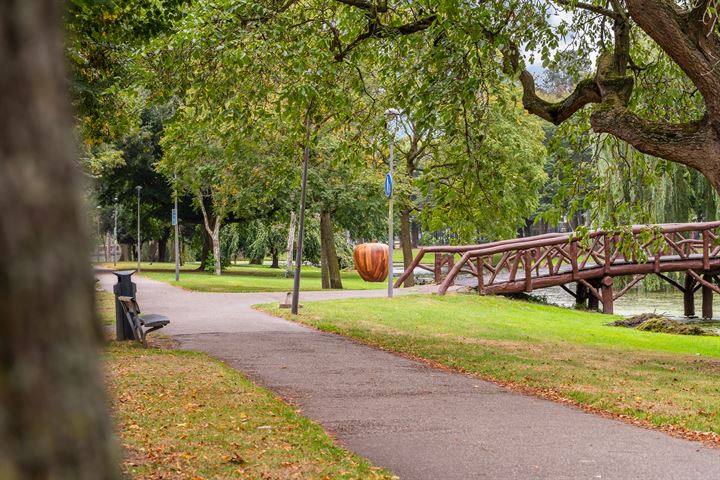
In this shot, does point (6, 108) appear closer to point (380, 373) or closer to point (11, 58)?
point (11, 58)

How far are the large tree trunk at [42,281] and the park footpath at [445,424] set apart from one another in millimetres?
4981

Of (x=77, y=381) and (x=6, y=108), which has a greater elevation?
(x=6, y=108)

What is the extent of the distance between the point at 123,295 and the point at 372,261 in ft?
95.3

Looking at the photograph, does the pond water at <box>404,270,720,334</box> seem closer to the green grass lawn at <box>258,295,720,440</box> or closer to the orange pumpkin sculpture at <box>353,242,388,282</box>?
the green grass lawn at <box>258,295,720,440</box>

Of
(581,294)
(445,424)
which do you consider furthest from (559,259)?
(445,424)

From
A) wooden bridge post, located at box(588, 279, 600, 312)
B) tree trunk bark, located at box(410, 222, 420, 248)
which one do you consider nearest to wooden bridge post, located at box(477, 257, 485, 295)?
wooden bridge post, located at box(588, 279, 600, 312)

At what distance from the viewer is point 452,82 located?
44.0 feet

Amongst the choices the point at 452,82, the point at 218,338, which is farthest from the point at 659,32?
the point at 218,338

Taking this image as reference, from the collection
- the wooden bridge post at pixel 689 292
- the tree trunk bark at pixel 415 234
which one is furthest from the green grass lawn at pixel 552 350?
the tree trunk bark at pixel 415 234

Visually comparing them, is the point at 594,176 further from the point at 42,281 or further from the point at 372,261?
the point at 372,261

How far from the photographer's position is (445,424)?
25.3ft

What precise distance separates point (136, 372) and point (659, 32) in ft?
25.8

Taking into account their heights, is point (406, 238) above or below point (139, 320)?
above

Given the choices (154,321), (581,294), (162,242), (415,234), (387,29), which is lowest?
(581,294)
